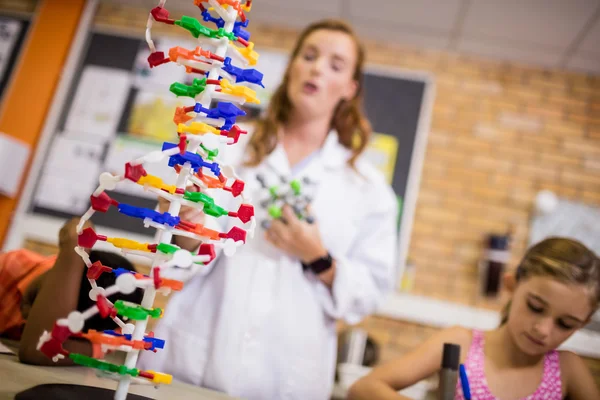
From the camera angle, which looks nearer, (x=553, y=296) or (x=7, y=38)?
(x=553, y=296)

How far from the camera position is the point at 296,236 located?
1.14m

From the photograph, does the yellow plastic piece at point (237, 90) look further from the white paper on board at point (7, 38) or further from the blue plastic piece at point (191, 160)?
the white paper on board at point (7, 38)

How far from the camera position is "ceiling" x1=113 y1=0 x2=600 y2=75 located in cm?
256

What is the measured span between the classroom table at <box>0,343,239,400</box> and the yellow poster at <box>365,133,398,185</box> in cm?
227

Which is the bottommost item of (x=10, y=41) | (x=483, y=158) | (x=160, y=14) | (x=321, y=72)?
(x=160, y=14)

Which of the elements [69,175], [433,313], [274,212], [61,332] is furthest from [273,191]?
[69,175]

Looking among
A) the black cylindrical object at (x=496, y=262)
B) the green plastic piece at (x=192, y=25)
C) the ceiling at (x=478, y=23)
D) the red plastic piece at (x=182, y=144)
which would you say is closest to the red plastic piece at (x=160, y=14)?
the green plastic piece at (x=192, y=25)

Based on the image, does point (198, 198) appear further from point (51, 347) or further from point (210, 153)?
point (51, 347)

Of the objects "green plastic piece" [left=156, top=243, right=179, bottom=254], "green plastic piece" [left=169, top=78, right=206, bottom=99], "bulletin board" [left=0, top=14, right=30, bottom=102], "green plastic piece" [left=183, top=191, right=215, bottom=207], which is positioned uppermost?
"bulletin board" [left=0, top=14, right=30, bottom=102]

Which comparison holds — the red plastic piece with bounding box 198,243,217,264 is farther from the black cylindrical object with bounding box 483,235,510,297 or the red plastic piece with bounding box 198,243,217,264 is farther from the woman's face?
the black cylindrical object with bounding box 483,235,510,297

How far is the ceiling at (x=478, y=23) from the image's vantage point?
2561 millimetres

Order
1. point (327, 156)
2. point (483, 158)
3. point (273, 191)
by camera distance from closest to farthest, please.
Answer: point (273, 191) < point (327, 156) < point (483, 158)

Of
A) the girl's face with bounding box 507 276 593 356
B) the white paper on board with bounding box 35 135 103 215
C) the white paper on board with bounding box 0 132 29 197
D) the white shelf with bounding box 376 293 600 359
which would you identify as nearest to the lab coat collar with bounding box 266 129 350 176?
the girl's face with bounding box 507 276 593 356

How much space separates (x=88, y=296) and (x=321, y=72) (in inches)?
31.5
